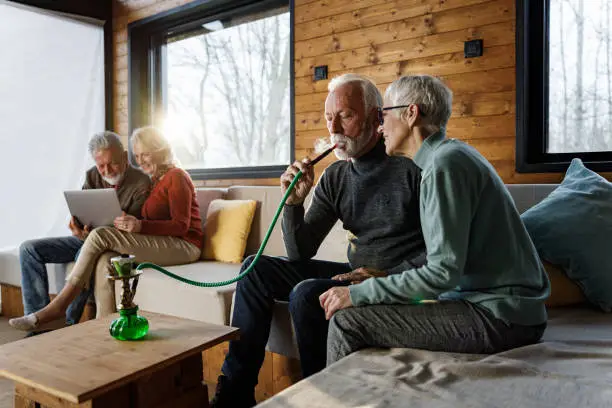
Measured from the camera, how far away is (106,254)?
2.39m

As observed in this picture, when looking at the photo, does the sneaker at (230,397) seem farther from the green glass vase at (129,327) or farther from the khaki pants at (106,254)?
the khaki pants at (106,254)

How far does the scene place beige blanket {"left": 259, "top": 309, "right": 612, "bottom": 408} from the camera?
3.06ft

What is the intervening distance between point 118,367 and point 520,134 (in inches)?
75.9

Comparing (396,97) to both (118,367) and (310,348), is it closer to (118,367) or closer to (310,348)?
(310,348)

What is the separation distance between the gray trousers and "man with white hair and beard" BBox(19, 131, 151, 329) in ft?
5.97

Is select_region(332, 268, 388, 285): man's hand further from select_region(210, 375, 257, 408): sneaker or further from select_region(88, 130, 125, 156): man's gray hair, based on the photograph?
select_region(88, 130, 125, 156): man's gray hair

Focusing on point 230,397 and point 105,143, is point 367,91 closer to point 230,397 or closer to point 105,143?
point 230,397

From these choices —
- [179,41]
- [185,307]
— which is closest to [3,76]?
[179,41]

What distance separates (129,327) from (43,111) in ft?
10.1

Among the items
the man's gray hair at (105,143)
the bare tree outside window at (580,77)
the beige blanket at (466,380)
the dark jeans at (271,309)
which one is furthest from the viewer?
the man's gray hair at (105,143)

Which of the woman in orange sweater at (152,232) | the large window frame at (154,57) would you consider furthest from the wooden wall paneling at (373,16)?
the woman in orange sweater at (152,232)

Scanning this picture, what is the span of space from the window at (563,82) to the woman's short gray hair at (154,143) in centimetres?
182

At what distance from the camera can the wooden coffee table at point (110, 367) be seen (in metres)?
1.12

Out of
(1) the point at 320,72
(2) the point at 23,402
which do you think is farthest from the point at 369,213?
(1) the point at 320,72
